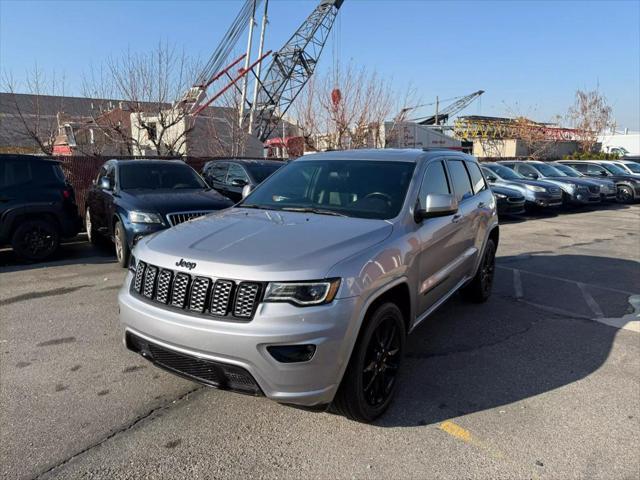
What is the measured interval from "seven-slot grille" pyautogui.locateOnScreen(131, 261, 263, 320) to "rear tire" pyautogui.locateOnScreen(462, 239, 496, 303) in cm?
353

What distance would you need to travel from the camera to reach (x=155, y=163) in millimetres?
8516

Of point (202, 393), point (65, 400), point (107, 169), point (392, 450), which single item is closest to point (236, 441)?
point (202, 393)

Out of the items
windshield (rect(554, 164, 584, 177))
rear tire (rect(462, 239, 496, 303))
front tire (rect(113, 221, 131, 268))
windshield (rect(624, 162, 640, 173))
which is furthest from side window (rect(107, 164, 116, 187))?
windshield (rect(624, 162, 640, 173))

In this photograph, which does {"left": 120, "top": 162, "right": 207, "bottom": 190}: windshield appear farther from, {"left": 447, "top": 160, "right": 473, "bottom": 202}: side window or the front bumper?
the front bumper

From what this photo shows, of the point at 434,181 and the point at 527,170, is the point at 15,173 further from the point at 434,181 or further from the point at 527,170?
the point at 527,170

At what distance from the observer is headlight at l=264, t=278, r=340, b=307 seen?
262cm

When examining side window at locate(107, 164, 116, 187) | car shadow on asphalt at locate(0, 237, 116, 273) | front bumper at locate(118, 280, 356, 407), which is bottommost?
car shadow on asphalt at locate(0, 237, 116, 273)

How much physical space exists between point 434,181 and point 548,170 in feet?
51.7

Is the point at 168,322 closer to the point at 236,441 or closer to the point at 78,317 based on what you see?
the point at 236,441

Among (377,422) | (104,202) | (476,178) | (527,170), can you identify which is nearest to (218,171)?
(104,202)

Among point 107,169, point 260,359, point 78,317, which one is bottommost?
point 78,317

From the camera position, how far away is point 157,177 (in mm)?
8305

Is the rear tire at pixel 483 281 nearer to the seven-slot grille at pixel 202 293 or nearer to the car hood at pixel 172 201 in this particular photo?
the seven-slot grille at pixel 202 293

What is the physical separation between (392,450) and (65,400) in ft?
7.66
